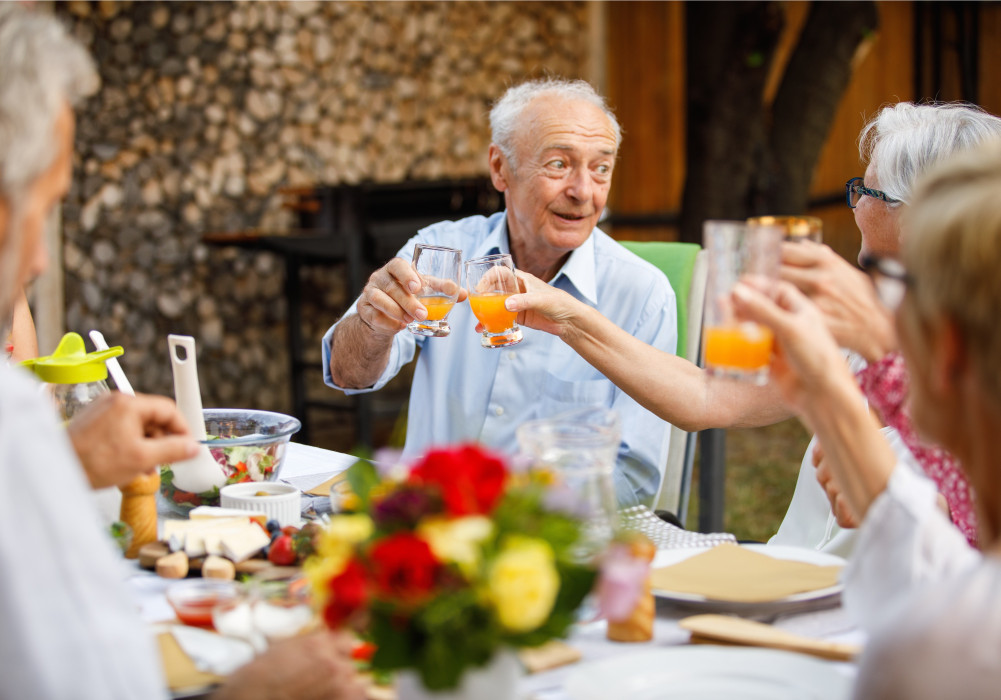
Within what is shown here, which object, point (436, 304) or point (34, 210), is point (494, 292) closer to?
point (436, 304)

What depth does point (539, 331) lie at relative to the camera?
257 centimetres

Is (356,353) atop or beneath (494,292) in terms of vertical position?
beneath

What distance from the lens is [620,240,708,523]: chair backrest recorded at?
2.59 m

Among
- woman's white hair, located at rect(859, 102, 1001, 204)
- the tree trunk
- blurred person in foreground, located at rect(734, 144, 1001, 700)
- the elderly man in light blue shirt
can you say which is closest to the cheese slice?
blurred person in foreground, located at rect(734, 144, 1001, 700)

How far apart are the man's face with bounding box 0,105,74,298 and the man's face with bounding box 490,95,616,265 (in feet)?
5.40

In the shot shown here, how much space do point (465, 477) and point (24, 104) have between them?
1.97 ft

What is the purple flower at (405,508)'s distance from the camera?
2.86 ft

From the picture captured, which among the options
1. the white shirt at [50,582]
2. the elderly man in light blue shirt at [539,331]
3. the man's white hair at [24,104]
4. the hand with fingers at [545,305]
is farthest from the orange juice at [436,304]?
the white shirt at [50,582]

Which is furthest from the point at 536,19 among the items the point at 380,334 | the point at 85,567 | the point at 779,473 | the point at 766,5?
the point at 85,567

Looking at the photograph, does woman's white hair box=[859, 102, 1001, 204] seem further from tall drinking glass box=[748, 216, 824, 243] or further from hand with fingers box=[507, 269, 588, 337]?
tall drinking glass box=[748, 216, 824, 243]

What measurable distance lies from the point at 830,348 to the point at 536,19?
22.4 ft

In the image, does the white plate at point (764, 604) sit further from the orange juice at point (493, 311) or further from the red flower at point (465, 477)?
the orange juice at point (493, 311)

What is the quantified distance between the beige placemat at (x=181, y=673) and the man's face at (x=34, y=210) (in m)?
0.47

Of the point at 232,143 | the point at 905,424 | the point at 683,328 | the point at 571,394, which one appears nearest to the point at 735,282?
the point at 905,424
